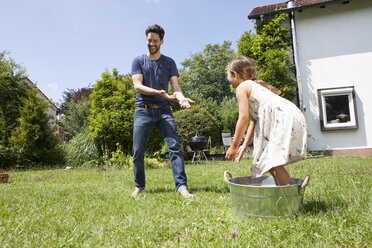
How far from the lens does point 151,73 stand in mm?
3105

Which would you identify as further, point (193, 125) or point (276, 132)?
point (193, 125)

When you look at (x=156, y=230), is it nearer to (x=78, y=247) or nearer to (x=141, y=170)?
(x=78, y=247)

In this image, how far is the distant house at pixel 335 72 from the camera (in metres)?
8.40

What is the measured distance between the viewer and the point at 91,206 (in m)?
Result: 2.35

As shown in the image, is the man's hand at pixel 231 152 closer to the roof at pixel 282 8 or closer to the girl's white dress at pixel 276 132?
the girl's white dress at pixel 276 132

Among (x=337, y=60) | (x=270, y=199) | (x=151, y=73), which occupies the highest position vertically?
(x=337, y=60)

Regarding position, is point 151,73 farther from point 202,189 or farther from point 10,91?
point 10,91

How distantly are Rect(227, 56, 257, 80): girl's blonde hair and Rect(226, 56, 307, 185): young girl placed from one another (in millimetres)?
204

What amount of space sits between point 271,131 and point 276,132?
2.4 inches

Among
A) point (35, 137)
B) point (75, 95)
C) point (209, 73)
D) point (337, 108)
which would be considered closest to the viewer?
point (35, 137)

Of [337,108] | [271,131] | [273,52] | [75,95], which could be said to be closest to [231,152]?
[271,131]

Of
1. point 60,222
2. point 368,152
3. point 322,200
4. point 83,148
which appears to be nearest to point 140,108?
point 60,222

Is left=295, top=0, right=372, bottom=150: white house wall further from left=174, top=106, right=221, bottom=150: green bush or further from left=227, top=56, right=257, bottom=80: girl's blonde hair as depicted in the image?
left=227, top=56, right=257, bottom=80: girl's blonde hair

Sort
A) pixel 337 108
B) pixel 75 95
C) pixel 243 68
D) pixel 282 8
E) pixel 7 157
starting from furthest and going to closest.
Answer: pixel 75 95 < pixel 282 8 < pixel 337 108 < pixel 7 157 < pixel 243 68
